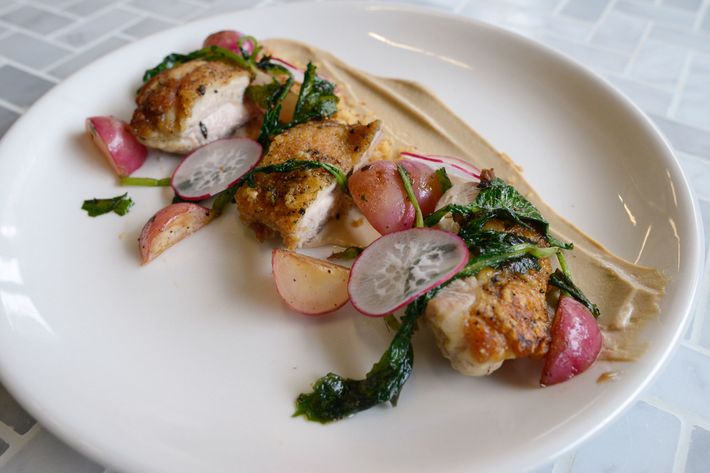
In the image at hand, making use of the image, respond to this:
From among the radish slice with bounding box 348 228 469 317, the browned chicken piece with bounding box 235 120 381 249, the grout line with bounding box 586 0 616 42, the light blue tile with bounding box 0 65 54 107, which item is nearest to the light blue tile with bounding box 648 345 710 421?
the radish slice with bounding box 348 228 469 317

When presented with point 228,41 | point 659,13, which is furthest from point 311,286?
point 659,13

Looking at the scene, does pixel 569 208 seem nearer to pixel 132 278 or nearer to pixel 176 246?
pixel 176 246

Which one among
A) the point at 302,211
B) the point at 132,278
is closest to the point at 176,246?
the point at 132,278

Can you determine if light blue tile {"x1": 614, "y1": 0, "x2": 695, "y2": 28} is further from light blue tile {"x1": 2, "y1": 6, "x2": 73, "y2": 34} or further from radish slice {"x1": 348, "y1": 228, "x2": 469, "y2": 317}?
light blue tile {"x1": 2, "y1": 6, "x2": 73, "y2": 34}

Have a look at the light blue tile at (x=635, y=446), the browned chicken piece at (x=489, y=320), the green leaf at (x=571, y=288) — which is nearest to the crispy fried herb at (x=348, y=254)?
the browned chicken piece at (x=489, y=320)

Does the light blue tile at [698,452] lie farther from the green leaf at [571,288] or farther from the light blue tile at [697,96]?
the light blue tile at [697,96]

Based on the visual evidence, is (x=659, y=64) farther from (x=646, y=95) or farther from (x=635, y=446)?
(x=635, y=446)
